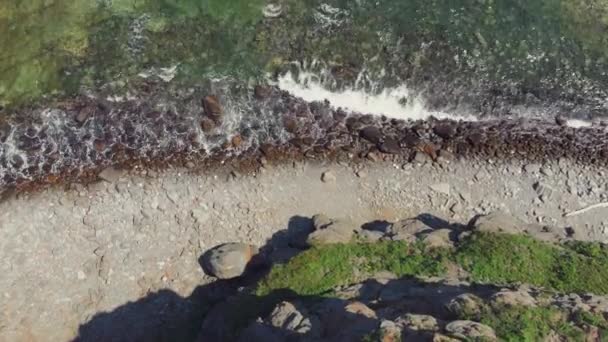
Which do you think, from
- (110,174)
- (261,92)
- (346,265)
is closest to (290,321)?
(346,265)

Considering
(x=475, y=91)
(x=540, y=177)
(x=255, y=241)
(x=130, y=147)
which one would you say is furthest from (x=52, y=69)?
(x=540, y=177)

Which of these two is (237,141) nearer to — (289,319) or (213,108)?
(213,108)

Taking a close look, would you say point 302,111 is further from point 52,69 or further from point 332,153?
point 52,69

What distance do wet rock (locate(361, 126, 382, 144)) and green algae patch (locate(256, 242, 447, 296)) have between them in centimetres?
558

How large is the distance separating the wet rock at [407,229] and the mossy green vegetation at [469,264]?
0.52m

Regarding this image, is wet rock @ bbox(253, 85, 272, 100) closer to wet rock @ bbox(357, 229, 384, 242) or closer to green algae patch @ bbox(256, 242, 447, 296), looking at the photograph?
wet rock @ bbox(357, 229, 384, 242)

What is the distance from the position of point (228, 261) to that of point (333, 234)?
404 centimetres

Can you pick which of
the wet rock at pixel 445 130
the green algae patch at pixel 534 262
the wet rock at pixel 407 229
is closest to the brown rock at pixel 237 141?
the wet rock at pixel 407 229

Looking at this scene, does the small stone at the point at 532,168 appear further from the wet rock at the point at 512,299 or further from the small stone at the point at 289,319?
the small stone at the point at 289,319

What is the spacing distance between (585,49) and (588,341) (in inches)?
662

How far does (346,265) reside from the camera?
22.5 metres

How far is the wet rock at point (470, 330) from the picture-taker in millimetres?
15312

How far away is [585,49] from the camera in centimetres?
2870

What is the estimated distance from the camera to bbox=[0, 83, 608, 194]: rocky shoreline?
87.1 ft
